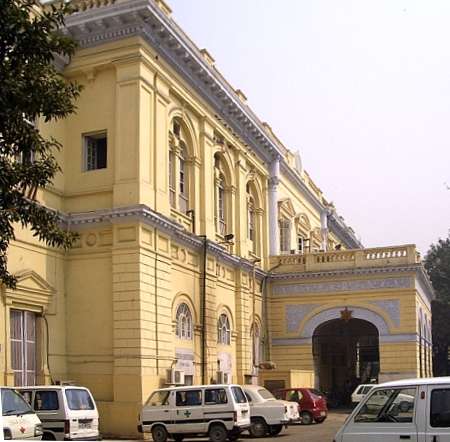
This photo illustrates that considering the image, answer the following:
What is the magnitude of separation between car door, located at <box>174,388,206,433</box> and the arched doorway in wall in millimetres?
17151

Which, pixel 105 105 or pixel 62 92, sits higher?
pixel 105 105

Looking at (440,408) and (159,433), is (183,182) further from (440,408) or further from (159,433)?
(440,408)

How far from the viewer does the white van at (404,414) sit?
30.8 feet

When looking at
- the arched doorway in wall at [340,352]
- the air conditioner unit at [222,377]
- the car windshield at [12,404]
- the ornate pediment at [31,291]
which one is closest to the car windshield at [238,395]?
the ornate pediment at [31,291]

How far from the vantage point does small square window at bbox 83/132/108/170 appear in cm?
2561

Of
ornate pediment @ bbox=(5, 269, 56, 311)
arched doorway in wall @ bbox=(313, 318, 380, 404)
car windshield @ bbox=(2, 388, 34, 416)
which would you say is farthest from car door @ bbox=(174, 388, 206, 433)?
arched doorway in wall @ bbox=(313, 318, 380, 404)

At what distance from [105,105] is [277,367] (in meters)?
16.0

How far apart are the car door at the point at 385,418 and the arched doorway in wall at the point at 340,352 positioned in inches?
1094

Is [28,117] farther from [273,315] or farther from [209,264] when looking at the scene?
[273,315]

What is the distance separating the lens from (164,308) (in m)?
25.3

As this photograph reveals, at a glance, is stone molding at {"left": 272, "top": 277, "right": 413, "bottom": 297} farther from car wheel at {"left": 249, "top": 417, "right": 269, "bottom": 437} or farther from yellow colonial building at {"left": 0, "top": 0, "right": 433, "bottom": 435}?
car wheel at {"left": 249, "top": 417, "right": 269, "bottom": 437}

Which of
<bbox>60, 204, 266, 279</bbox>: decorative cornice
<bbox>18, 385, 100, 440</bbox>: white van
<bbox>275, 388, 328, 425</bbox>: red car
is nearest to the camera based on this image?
<bbox>18, 385, 100, 440</bbox>: white van

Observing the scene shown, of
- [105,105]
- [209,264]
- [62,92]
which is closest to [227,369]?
[209,264]

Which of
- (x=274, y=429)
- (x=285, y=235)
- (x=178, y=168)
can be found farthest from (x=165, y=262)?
(x=285, y=235)
